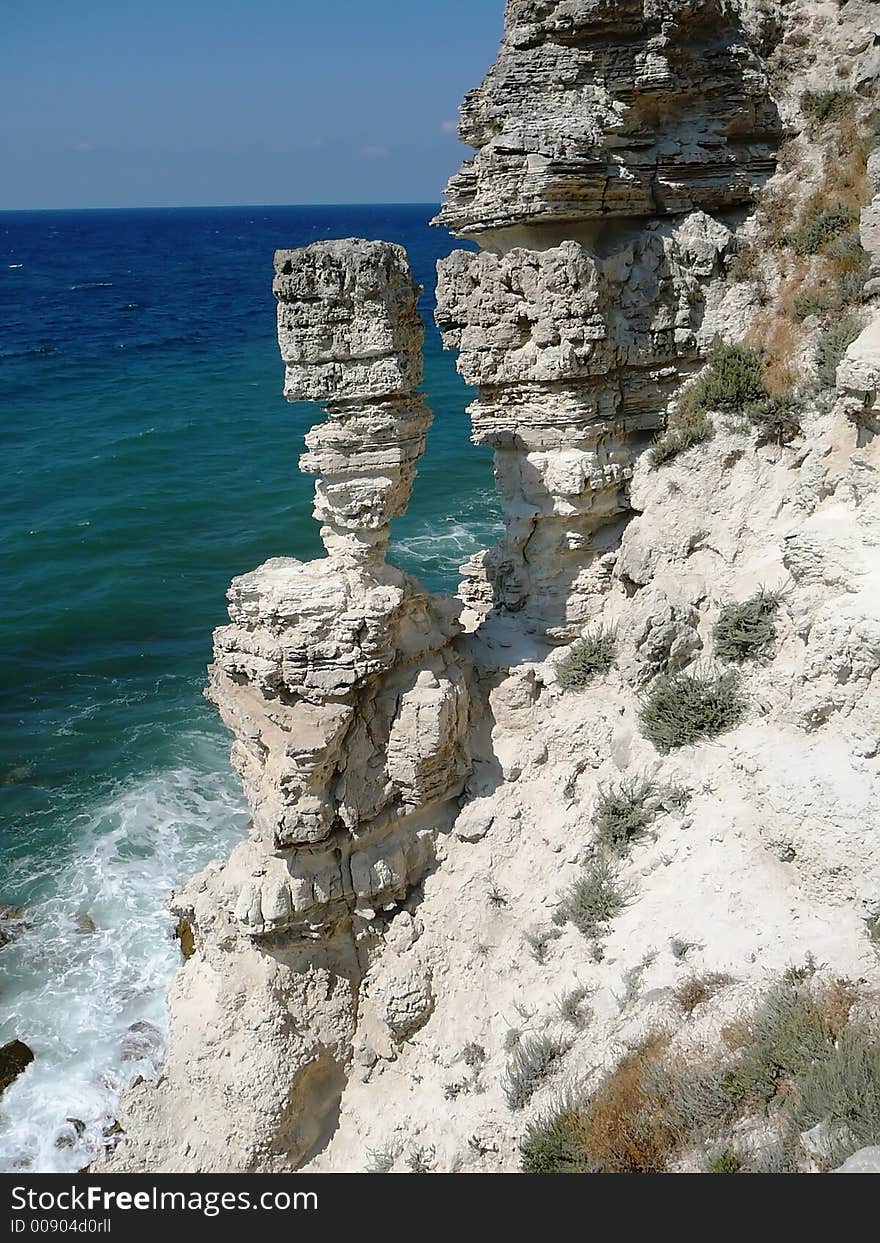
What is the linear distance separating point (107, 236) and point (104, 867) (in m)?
172

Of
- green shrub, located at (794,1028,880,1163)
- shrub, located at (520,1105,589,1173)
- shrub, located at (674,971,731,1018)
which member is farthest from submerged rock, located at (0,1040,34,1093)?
green shrub, located at (794,1028,880,1163)

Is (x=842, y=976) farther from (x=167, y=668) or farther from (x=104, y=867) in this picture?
(x=167, y=668)

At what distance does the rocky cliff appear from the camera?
8.76 m

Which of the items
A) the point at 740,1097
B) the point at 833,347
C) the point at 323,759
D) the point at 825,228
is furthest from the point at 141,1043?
the point at 825,228

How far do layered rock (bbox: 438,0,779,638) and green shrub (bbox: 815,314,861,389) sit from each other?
67.7 inches

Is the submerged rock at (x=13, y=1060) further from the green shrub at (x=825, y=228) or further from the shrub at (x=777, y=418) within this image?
the green shrub at (x=825, y=228)

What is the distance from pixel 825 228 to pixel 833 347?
2.12 meters

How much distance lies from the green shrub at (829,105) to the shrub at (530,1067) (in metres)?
12.4

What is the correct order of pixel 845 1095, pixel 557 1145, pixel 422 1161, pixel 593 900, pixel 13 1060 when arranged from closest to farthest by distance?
pixel 845 1095
pixel 557 1145
pixel 422 1161
pixel 593 900
pixel 13 1060

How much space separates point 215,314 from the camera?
71.8 meters

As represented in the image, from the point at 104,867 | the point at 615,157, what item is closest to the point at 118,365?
the point at 104,867

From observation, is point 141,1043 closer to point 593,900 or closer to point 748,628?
point 593,900

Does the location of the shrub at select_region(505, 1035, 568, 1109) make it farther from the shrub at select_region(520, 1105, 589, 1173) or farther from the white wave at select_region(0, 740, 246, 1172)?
the white wave at select_region(0, 740, 246, 1172)

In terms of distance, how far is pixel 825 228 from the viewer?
12672 mm
